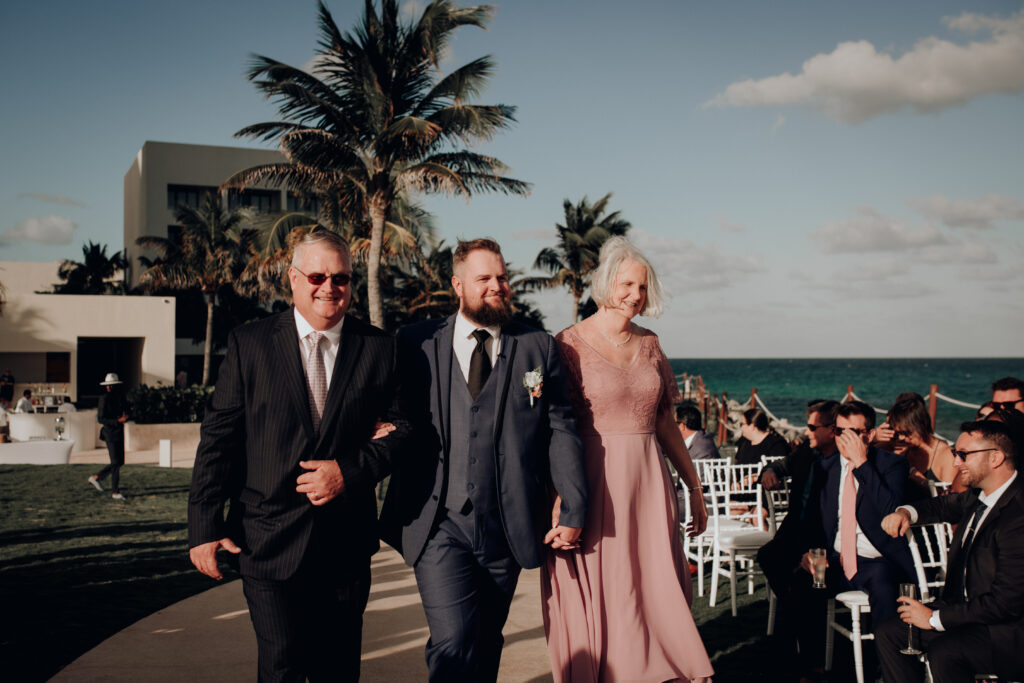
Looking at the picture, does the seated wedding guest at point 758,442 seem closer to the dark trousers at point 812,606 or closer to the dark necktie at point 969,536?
the dark trousers at point 812,606

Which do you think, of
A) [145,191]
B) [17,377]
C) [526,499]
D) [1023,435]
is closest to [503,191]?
[1023,435]

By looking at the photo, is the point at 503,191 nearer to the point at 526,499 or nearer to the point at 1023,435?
the point at 1023,435

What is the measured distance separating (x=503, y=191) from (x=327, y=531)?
1433cm

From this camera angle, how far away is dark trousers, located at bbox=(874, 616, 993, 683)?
347 centimetres

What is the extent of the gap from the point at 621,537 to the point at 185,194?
160 ft

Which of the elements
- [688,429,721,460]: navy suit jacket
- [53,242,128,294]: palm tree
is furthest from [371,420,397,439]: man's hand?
[53,242,128,294]: palm tree

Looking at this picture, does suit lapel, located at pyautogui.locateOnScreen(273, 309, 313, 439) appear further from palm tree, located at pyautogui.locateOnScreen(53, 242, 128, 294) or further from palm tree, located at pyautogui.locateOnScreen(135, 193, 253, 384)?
palm tree, located at pyautogui.locateOnScreen(53, 242, 128, 294)

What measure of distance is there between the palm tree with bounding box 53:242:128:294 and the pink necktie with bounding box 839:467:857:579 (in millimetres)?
54456

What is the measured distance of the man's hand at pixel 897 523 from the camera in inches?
163

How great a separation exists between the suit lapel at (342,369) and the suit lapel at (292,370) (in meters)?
0.08

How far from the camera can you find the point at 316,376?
3152 millimetres

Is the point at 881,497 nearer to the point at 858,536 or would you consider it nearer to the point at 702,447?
the point at 858,536

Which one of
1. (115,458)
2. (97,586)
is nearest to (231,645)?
(97,586)

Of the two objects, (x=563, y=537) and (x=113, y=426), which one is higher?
(x=563, y=537)
